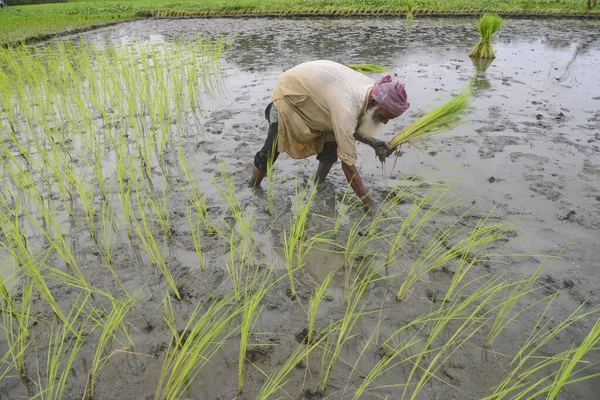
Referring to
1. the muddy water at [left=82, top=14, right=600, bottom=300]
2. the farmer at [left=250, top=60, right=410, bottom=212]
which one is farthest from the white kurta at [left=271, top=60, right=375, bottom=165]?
the muddy water at [left=82, top=14, right=600, bottom=300]

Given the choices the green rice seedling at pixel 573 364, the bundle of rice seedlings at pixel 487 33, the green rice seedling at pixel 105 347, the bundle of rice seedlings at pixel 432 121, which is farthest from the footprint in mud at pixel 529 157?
the bundle of rice seedlings at pixel 487 33

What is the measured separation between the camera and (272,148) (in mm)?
2670

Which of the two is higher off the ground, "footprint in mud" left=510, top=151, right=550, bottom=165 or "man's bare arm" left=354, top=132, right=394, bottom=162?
"man's bare arm" left=354, top=132, right=394, bottom=162

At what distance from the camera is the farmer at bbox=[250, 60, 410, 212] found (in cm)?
206

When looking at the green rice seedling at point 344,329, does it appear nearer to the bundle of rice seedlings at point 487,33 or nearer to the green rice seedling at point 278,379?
the green rice seedling at point 278,379

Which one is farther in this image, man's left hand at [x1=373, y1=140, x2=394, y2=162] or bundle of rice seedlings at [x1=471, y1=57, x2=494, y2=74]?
bundle of rice seedlings at [x1=471, y1=57, x2=494, y2=74]

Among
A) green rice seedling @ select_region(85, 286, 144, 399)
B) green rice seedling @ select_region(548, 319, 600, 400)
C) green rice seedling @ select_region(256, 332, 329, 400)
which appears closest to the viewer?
green rice seedling @ select_region(548, 319, 600, 400)

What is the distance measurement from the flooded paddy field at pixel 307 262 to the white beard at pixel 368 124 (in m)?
0.50

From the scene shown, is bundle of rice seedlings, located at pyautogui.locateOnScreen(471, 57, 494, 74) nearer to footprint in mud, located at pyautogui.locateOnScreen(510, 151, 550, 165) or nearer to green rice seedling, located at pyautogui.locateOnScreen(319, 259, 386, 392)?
footprint in mud, located at pyautogui.locateOnScreen(510, 151, 550, 165)

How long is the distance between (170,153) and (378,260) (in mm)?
2260

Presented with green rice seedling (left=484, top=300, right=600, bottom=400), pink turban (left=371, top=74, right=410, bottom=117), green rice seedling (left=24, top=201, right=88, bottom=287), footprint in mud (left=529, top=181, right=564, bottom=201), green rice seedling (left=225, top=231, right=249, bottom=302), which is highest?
pink turban (left=371, top=74, right=410, bottom=117)

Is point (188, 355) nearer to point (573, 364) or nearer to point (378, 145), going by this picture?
point (573, 364)

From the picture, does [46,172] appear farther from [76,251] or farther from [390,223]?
[390,223]

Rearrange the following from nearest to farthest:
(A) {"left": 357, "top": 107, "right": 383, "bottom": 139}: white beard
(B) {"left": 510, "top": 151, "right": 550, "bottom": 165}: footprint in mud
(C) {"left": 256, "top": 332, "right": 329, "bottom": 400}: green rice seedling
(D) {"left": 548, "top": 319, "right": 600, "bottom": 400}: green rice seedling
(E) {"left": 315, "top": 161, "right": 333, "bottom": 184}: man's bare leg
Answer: (D) {"left": 548, "top": 319, "right": 600, "bottom": 400}: green rice seedling → (C) {"left": 256, "top": 332, "right": 329, "bottom": 400}: green rice seedling → (A) {"left": 357, "top": 107, "right": 383, "bottom": 139}: white beard → (E) {"left": 315, "top": 161, "right": 333, "bottom": 184}: man's bare leg → (B) {"left": 510, "top": 151, "right": 550, "bottom": 165}: footprint in mud
